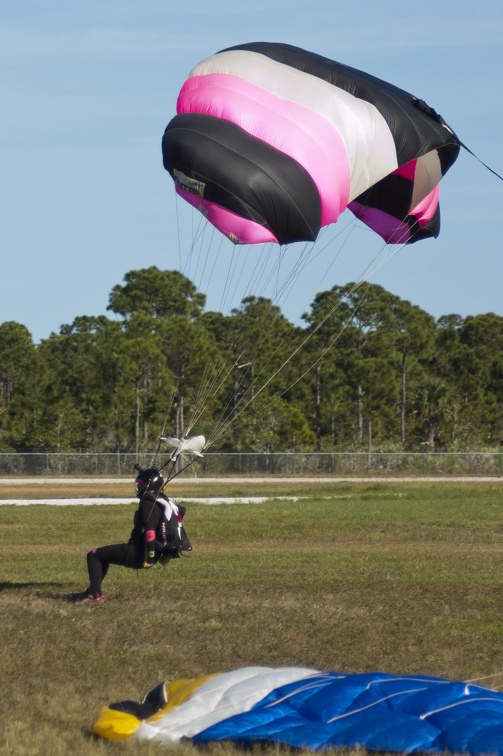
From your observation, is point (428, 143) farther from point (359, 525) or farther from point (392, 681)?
point (359, 525)

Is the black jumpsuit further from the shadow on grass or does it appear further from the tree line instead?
the tree line

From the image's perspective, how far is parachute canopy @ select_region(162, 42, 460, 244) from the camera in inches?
420

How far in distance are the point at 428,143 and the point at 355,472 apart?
1501 inches

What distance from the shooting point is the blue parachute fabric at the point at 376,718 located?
588 centimetres

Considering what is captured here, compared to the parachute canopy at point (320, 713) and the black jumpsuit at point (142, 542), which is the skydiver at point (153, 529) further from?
the parachute canopy at point (320, 713)

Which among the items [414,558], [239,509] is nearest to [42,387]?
[239,509]

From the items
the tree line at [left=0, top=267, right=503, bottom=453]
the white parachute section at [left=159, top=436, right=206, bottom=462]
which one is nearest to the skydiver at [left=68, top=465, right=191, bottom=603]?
the white parachute section at [left=159, top=436, right=206, bottom=462]

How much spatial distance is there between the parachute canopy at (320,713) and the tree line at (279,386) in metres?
40.2

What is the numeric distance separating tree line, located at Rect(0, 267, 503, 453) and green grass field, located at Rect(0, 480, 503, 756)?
100 feet

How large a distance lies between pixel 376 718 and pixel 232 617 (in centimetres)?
467

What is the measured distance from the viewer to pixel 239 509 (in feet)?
85.5

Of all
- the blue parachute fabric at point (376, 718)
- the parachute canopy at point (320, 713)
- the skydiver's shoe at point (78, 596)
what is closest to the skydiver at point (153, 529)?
the skydiver's shoe at point (78, 596)

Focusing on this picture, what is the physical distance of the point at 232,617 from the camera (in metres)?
10.7

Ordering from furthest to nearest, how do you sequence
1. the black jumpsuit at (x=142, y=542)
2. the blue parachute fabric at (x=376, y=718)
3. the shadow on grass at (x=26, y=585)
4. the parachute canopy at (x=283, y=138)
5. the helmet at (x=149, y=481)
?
1. the shadow on grass at (x=26, y=585)
2. the helmet at (x=149, y=481)
3. the black jumpsuit at (x=142, y=542)
4. the parachute canopy at (x=283, y=138)
5. the blue parachute fabric at (x=376, y=718)
